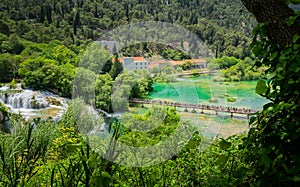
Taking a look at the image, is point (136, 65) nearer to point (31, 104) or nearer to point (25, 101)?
point (31, 104)

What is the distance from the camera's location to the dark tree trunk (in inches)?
27.4

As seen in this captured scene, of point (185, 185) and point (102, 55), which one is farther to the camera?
point (102, 55)

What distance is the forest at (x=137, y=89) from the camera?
0.67 metres

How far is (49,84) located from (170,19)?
1914 cm

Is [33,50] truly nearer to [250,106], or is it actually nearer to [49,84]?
[49,84]

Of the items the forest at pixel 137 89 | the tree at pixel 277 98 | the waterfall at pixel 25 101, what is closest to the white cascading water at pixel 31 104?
the waterfall at pixel 25 101

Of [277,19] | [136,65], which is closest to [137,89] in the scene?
[136,65]

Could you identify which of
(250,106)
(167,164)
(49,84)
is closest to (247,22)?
(250,106)

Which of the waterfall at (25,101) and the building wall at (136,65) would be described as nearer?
the building wall at (136,65)

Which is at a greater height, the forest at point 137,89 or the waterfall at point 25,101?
the forest at point 137,89

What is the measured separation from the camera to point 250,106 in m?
16.3

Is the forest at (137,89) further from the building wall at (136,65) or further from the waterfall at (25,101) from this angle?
the waterfall at (25,101)

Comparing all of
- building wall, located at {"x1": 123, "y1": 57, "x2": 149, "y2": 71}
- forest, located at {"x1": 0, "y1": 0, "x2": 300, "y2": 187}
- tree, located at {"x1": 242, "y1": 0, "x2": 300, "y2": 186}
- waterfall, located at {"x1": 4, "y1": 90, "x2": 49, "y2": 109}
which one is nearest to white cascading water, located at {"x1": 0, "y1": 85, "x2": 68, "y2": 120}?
waterfall, located at {"x1": 4, "y1": 90, "x2": 49, "y2": 109}

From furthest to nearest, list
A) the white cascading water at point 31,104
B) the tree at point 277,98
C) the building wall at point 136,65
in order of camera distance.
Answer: the white cascading water at point 31,104 → the building wall at point 136,65 → the tree at point 277,98
